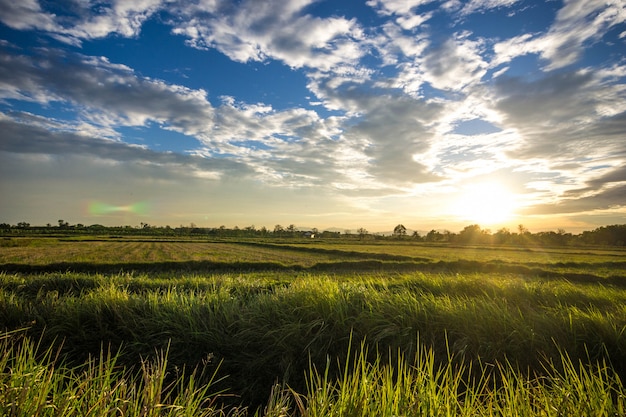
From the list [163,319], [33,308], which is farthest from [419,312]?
[33,308]

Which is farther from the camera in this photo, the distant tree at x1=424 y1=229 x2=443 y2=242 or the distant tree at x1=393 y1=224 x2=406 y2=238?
the distant tree at x1=393 y1=224 x2=406 y2=238

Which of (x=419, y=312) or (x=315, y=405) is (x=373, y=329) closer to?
(x=419, y=312)

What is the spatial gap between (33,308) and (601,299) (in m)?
11.0

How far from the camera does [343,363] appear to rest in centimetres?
454

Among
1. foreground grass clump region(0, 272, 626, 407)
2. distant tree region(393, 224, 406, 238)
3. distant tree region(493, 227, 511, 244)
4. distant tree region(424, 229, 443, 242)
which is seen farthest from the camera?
distant tree region(393, 224, 406, 238)

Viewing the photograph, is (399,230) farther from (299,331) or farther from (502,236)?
(299,331)

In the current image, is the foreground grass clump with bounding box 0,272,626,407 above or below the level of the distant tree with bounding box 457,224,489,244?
below

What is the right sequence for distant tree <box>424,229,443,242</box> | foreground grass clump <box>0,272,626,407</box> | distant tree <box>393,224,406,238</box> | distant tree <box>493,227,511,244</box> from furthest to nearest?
distant tree <box>393,224,406,238</box> < distant tree <box>424,229,443,242</box> < distant tree <box>493,227,511,244</box> < foreground grass clump <box>0,272,626,407</box>

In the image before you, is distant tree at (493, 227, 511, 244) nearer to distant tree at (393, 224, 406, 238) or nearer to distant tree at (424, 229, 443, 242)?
distant tree at (424, 229, 443, 242)

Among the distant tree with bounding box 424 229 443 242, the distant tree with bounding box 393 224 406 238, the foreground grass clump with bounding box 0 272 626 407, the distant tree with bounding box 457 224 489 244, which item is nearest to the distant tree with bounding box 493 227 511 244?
the distant tree with bounding box 457 224 489 244

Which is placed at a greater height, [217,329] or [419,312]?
[419,312]

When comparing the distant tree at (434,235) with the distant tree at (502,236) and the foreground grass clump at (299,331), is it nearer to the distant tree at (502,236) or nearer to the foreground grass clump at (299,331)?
the distant tree at (502,236)

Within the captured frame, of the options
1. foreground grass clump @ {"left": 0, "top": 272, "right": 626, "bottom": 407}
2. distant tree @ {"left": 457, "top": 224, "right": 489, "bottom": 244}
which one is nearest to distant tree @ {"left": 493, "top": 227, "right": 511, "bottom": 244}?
distant tree @ {"left": 457, "top": 224, "right": 489, "bottom": 244}

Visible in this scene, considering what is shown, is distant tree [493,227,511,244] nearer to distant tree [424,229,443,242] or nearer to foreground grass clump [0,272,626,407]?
distant tree [424,229,443,242]
